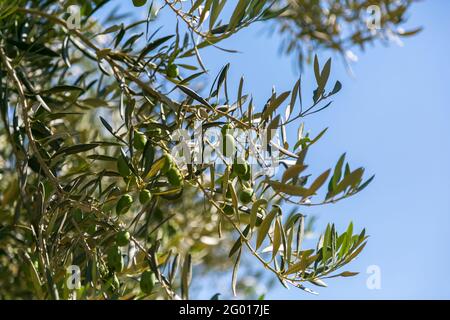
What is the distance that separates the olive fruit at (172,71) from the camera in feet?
4.44

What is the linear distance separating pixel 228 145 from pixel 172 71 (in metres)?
0.27

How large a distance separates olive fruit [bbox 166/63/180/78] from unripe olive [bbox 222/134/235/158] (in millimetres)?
255

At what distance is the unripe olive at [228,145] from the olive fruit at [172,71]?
10.0 inches

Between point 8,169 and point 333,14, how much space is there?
3.89 ft

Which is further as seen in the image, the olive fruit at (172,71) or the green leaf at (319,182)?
the olive fruit at (172,71)

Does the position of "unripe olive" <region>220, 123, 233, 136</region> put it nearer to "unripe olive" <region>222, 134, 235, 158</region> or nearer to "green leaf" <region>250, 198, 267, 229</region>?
"unripe olive" <region>222, 134, 235, 158</region>

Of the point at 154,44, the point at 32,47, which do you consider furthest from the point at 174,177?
the point at 32,47

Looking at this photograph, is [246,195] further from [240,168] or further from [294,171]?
[294,171]

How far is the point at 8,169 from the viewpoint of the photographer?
7.00 ft

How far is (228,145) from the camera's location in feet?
3.75

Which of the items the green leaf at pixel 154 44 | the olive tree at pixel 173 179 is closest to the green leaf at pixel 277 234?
the olive tree at pixel 173 179

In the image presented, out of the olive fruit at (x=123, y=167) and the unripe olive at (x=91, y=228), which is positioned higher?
the olive fruit at (x=123, y=167)

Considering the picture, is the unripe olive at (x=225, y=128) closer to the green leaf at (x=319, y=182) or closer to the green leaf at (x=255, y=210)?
the green leaf at (x=255, y=210)
